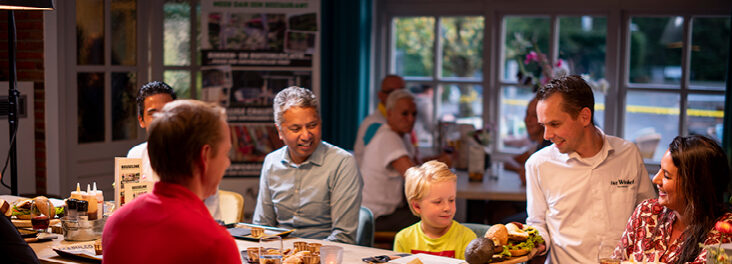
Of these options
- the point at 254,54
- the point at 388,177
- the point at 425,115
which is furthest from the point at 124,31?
the point at 425,115

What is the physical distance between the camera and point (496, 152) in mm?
6133

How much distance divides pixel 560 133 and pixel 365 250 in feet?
2.73

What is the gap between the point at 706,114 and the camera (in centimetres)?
555

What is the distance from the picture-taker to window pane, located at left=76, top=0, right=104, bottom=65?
16.2ft

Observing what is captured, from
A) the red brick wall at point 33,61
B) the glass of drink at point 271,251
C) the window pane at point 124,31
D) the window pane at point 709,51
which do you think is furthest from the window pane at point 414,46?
the glass of drink at point 271,251

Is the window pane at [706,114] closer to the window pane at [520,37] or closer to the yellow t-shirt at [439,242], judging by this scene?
the window pane at [520,37]

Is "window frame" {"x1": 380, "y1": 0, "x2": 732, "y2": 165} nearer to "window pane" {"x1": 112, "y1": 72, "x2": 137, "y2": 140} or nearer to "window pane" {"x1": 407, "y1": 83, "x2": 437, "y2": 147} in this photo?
"window pane" {"x1": 407, "y1": 83, "x2": 437, "y2": 147}

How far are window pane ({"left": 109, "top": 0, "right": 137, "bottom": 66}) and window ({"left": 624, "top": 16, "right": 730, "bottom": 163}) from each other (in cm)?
377

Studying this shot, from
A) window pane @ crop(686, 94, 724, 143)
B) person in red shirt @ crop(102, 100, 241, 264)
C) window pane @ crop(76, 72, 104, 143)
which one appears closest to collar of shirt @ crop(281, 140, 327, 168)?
person in red shirt @ crop(102, 100, 241, 264)

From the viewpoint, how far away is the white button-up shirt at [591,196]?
270cm

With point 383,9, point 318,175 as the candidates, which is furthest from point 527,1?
point 318,175

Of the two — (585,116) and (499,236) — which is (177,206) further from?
(585,116)

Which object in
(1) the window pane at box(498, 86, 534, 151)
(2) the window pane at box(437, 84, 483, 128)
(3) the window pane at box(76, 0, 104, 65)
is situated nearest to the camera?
(3) the window pane at box(76, 0, 104, 65)

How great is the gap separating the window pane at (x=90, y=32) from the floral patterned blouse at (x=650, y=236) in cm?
384
